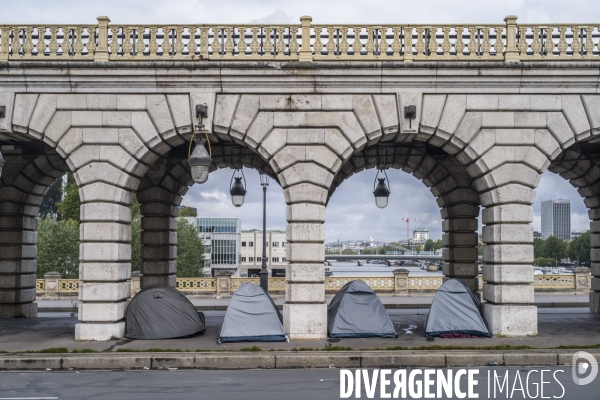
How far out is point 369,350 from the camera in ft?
41.7

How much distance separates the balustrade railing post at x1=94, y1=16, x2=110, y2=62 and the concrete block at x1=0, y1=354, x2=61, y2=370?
6.61 metres

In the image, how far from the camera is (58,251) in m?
46.2

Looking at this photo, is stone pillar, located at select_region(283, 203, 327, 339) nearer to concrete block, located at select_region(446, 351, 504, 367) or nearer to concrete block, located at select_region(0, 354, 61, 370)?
concrete block, located at select_region(446, 351, 504, 367)

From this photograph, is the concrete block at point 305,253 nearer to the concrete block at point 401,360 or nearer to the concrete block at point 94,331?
the concrete block at point 401,360

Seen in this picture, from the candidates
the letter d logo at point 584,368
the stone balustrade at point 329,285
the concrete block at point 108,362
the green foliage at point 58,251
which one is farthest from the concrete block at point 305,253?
the green foliage at point 58,251

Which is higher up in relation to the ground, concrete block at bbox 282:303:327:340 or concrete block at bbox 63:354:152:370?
concrete block at bbox 282:303:327:340

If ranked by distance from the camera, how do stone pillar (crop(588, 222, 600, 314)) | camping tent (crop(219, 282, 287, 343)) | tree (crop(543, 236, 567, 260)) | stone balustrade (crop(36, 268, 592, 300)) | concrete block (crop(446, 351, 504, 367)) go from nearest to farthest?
concrete block (crop(446, 351, 504, 367)) → camping tent (crop(219, 282, 287, 343)) → stone pillar (crop(588, 222, 600, 314)) → stone balustrade (crop(36, 268, 592, 300)) → tree (crop(543, 236, 567, 260))

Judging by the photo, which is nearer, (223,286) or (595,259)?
(595,259)

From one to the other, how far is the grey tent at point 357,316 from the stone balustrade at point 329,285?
51.0 ft

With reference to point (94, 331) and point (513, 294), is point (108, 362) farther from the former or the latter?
point (513, 294)

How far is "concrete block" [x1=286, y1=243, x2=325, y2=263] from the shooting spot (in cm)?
1415

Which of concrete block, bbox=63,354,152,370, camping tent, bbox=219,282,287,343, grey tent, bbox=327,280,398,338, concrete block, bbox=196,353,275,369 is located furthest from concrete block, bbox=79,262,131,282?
grey tent, bbox=327,280,398,338

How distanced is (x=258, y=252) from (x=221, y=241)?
23.2 meters

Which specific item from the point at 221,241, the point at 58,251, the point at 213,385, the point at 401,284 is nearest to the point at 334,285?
the point at 401,284
